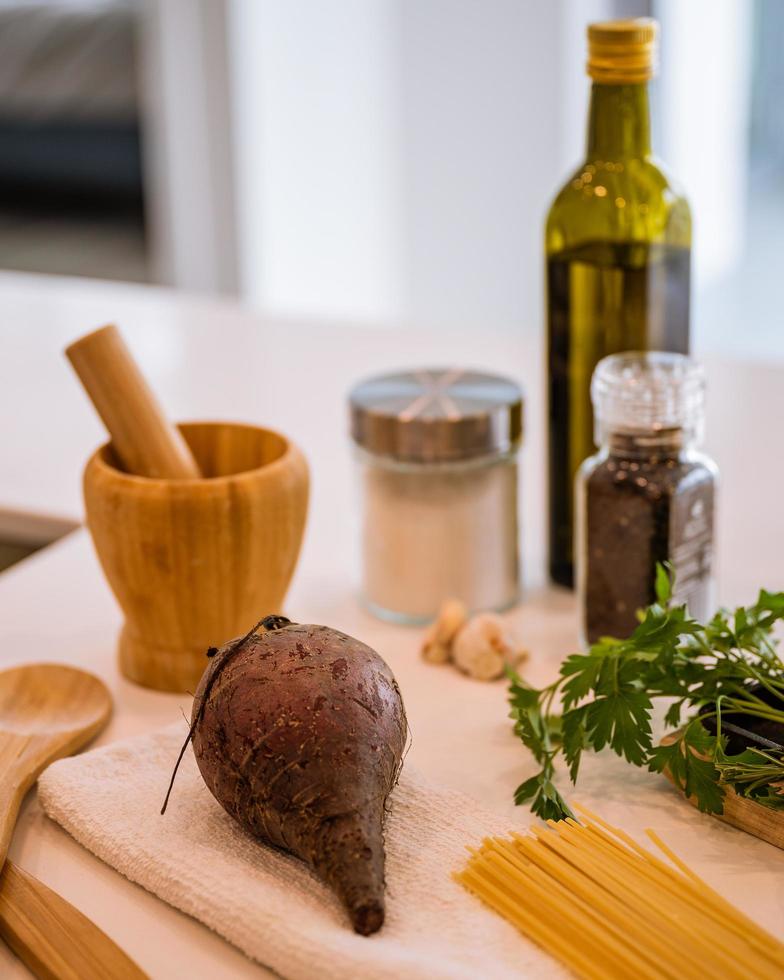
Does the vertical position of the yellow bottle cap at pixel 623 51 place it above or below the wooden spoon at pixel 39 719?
above

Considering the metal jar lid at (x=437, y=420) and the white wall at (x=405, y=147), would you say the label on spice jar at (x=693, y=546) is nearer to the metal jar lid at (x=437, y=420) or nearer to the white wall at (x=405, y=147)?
the metal jar lid at (x=437, y=420)

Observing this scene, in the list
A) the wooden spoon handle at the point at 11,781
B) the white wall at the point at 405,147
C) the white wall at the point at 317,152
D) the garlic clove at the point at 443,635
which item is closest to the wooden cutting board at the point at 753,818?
the garlic clove at the point at 443,635

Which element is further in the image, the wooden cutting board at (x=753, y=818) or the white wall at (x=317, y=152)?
the white wall at (x=317, y=152)

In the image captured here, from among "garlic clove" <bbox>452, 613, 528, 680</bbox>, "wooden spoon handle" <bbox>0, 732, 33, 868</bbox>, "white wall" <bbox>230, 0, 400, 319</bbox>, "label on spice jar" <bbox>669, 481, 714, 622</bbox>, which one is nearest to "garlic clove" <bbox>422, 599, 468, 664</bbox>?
"garlic clove" <bbox>452, 613, 528, 680</bbox>

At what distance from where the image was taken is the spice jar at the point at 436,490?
2.72 ft

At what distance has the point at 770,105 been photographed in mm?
3785

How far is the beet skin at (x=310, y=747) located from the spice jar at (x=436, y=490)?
24 centimetres

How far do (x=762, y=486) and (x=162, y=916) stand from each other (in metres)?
0.68

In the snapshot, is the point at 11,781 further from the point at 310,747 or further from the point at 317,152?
the point at 317,152

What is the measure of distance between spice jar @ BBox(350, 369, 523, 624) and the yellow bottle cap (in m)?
0.21

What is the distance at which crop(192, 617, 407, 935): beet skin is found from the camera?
0.55 metres

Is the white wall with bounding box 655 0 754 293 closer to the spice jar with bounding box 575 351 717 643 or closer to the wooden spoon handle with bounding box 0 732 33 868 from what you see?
the spice jar with bounding box 575 351 717 643

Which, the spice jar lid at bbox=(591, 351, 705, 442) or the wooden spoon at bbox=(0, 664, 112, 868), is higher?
the spice jar lid at bbox=(591, 351, 705, 442)

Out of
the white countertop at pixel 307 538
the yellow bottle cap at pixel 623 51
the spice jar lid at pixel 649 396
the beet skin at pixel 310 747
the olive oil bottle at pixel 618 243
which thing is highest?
the yellow bottle cap at pixel 623 51
